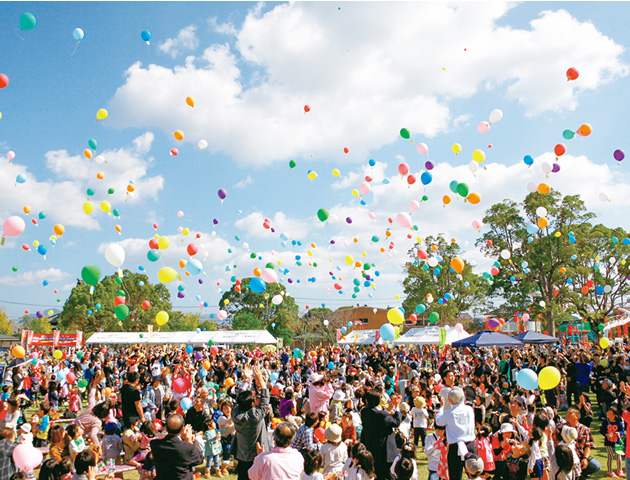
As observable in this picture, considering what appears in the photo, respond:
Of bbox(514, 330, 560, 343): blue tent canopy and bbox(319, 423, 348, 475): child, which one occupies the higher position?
bbox(514, 330, 560, 343): blue tent canopy

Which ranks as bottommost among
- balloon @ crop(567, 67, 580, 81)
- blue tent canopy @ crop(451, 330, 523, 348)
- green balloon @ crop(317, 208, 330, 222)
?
blue tent canopy @ crop(451, 330, 523, 348)

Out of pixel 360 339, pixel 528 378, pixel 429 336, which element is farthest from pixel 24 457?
pixel 360 339

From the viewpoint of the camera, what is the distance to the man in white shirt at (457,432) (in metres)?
4.82

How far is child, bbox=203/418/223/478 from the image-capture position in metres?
6.84

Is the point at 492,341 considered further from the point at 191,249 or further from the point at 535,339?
the point at 191,249

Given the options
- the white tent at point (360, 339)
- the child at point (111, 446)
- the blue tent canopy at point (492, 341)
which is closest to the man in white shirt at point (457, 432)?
the child at point (111, 446)

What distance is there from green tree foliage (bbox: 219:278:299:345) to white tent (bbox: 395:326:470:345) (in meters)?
24.6

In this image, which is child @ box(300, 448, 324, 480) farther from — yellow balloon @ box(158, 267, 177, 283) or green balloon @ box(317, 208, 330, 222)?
green balloon @ box(317, 208, 330, 222)

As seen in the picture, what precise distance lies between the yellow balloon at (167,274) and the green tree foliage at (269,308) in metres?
37.7

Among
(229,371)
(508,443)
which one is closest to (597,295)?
(229,371)

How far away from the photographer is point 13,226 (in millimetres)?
7871

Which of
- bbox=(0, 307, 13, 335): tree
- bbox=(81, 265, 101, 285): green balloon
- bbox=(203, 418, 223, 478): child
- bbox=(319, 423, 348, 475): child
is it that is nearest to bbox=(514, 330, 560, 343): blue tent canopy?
A: bbox=(203, 418, 223, 478): child

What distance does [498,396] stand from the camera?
906cm

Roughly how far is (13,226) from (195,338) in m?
21.4
